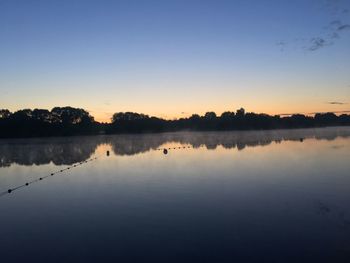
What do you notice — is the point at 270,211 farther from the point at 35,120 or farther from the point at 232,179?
the point at 35,120

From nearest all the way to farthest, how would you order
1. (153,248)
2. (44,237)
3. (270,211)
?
1. (153,248)
2. (44,237)
3. (270,211)

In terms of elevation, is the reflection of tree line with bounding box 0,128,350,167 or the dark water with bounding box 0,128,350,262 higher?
the reflection of tree line with bounding box 0,128,350,167

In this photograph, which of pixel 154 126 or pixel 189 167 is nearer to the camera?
pixel 189 167

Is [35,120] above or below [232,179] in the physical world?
above

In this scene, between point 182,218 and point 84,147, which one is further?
point 84,147

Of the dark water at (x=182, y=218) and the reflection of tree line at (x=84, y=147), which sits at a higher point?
the reflection of tree line at (x=84, y=147)

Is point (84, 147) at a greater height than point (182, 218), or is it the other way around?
point (84, 147)

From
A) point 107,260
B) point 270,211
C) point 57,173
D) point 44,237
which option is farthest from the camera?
point 57,173

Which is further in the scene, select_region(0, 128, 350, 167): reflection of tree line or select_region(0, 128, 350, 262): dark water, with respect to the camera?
select_region(0, 128, 350, 167): reflection of tree line

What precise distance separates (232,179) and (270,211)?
9551mm

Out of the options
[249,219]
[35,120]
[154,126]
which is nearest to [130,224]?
[249,219]

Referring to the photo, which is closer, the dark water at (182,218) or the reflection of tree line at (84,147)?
the dark water at (182,218)

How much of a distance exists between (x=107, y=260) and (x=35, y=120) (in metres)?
142

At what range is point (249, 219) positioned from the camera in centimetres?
1518
